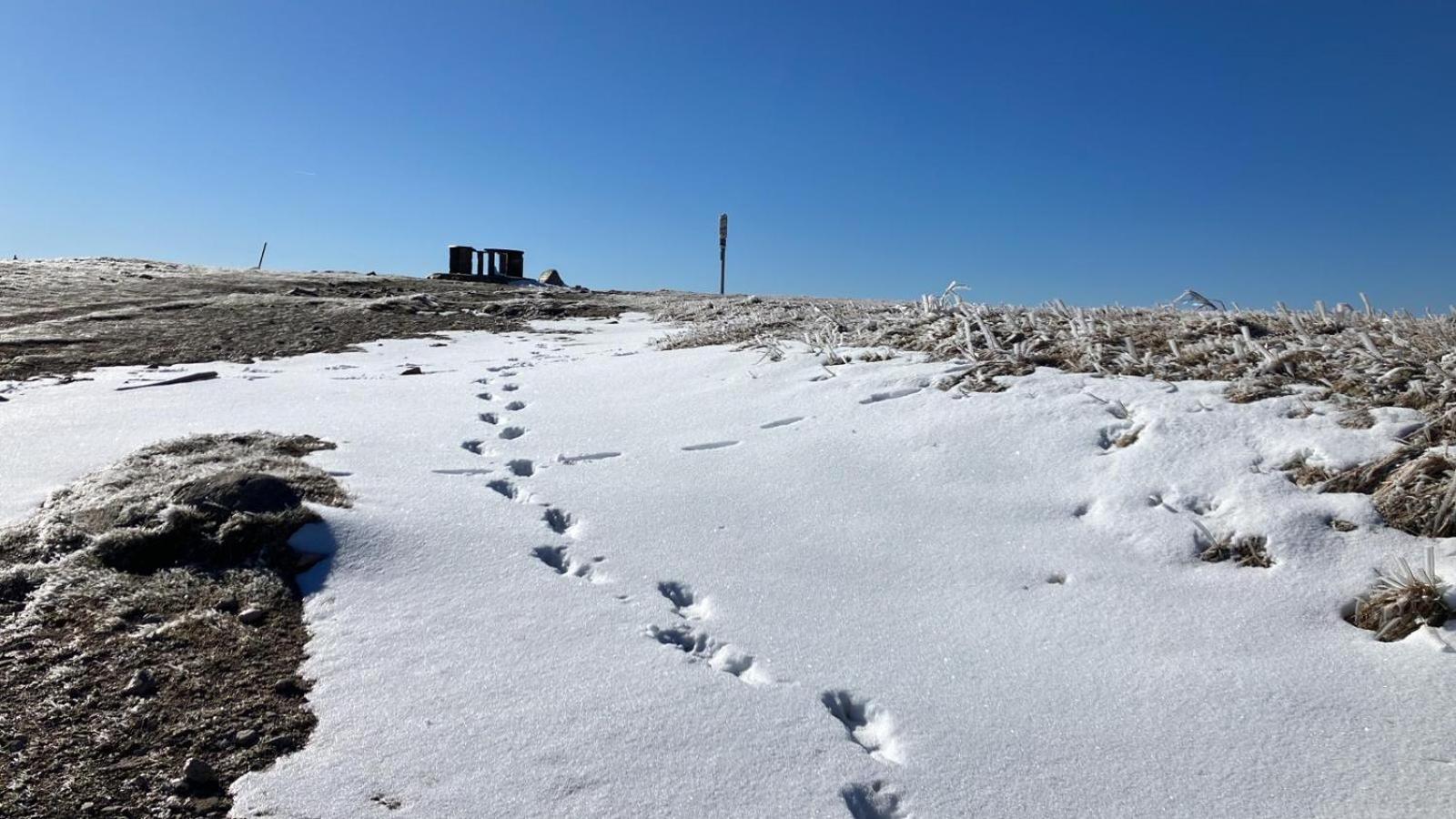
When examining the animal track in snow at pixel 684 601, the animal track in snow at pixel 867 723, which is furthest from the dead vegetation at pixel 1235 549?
the animal track in snow at pixel 684 601

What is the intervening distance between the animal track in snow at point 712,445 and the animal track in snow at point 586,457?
0.36m

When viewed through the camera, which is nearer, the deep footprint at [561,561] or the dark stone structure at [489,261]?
the deep footprint at [561,561]

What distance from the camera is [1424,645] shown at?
208 cm

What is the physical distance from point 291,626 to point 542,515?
103 centimetres

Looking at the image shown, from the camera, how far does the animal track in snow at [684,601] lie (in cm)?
265

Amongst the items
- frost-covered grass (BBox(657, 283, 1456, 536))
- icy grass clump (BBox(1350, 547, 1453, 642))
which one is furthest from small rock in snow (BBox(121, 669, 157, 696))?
frost-covered grass (BBox(657, 283, 1456, 536))

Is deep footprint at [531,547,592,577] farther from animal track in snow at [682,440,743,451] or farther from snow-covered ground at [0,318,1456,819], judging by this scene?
animal track in snow at [682,440,743,451]

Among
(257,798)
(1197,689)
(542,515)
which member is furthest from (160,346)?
(1197,689)

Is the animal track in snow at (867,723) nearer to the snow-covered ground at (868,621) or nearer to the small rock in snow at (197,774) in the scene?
the snow-covered ground at (868,621)

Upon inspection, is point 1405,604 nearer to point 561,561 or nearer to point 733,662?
point 733,662

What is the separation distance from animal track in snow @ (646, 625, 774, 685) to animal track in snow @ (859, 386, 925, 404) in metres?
2.07

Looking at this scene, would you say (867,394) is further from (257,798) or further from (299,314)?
(299,314)

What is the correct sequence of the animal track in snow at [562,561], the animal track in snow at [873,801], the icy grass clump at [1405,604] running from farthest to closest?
1. the animal track in snow at [562,561]
2. the icy grass clump at [1405,604]
3. the animal track in snow at [873,801]

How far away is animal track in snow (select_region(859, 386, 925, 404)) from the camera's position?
429cm
